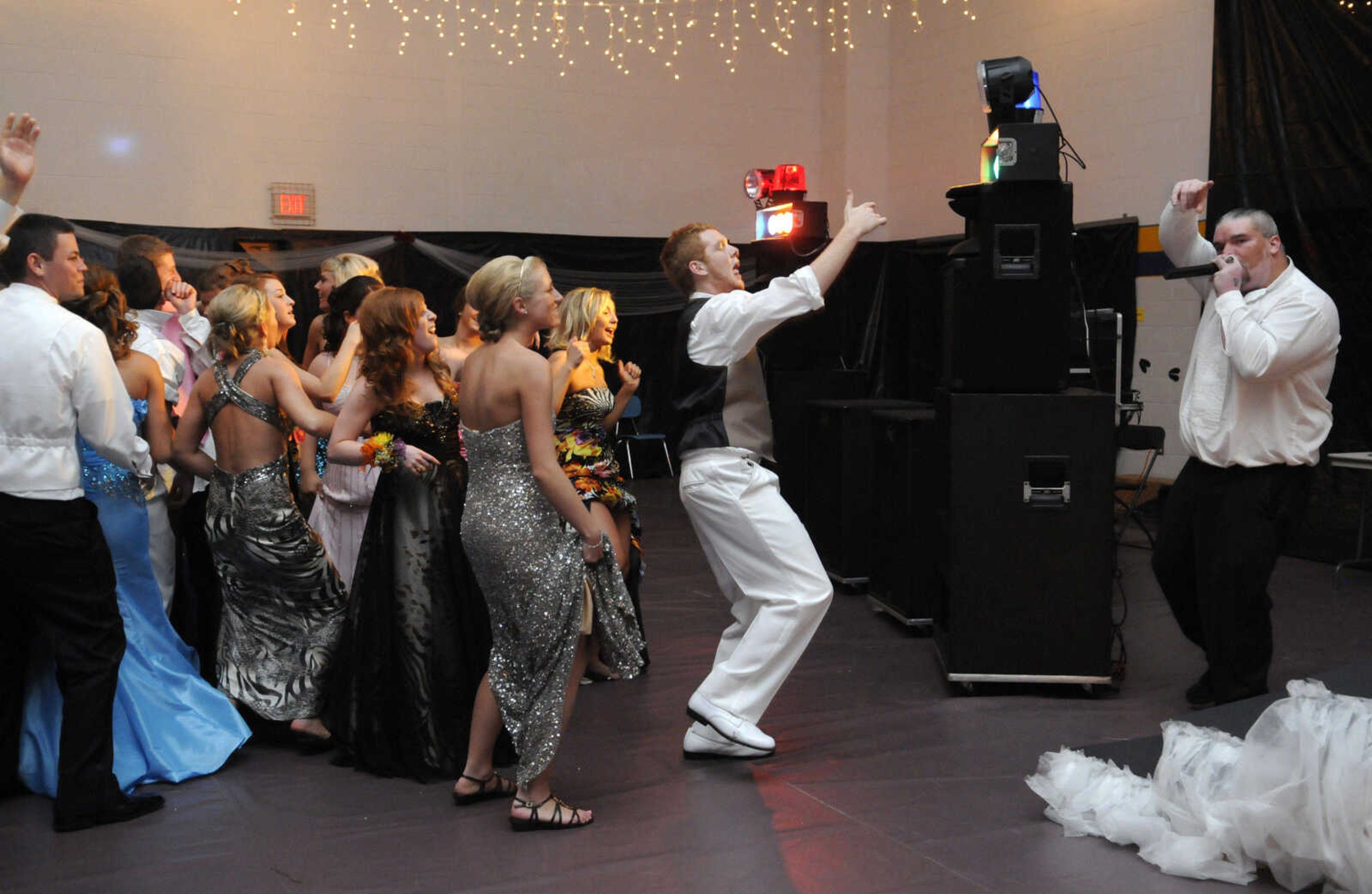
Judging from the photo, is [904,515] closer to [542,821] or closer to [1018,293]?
[1018,293]

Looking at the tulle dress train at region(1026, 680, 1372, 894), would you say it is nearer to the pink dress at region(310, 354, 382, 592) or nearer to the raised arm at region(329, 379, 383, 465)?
the raised arm at region(329, 379, 383, 465)

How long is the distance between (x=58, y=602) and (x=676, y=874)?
1.73 metres

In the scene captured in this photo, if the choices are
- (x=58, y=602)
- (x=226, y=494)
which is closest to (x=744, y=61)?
(x=226, y=494)

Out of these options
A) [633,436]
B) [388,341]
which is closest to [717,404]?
[388,341]

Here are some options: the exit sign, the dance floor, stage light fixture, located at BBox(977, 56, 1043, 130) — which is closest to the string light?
the exit sign

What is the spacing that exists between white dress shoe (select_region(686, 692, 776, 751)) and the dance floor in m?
0.07

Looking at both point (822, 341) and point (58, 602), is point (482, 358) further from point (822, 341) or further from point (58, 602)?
point (822, 341)

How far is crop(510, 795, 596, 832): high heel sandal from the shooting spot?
3.14 metres

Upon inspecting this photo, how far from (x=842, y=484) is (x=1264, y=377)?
8.08 feet

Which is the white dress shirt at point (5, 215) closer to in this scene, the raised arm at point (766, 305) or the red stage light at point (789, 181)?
the raised arm at point (766, 305)

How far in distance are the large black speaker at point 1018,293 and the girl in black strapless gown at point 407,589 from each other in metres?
1.82

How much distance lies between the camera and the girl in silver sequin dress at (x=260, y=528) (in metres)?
3.80

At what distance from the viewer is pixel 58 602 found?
321 cm

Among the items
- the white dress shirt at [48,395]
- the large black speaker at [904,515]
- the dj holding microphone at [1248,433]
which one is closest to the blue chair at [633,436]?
the large black speaker at [904,515]
